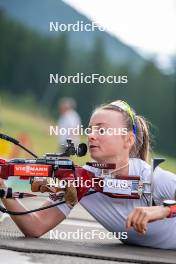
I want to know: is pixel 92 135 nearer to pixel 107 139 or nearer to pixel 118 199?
pixel 107 139

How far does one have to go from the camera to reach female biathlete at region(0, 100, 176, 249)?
Answer: 377 centimetres

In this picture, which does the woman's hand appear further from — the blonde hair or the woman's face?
the blonde hair

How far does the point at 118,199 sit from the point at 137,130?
40 centimetres

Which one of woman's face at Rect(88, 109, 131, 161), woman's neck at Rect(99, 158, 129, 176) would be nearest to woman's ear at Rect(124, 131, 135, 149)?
woman's face at Rect(88, 109, 131, 161)

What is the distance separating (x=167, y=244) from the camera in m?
3.90

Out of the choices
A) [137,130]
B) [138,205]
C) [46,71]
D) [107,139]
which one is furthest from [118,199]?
[46,71]

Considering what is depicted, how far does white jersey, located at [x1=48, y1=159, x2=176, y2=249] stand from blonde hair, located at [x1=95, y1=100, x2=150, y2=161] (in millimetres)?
102

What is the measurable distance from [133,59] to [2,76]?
5500mm

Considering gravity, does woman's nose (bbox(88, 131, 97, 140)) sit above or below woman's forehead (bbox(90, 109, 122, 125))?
below

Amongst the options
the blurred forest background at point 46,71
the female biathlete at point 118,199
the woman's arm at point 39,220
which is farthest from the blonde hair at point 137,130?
the blurred forest background at point 46,71

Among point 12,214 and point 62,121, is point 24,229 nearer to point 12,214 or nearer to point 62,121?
point 12,214

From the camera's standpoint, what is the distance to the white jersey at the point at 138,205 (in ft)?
12.3

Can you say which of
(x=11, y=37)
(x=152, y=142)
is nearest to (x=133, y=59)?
(x=11, y=37)

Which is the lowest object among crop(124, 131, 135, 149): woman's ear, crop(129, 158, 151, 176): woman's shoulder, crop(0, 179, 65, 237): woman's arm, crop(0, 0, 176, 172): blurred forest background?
crop(0, 179, 65, 237): woman's arm
